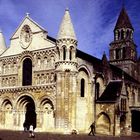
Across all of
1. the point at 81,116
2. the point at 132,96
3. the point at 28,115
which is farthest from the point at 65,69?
the point at 132,96

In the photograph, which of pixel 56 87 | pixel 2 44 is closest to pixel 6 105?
pixel 2 44

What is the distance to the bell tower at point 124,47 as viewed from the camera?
72.1 meters

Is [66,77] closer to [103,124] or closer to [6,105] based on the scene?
[103,124]

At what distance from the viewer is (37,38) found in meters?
45.1

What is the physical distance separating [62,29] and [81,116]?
11678 mm

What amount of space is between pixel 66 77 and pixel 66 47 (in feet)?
12.3

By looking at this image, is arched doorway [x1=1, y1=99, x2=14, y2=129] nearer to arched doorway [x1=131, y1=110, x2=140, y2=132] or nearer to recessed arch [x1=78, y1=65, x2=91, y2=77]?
recessed arch [x1=78, y1=65, x2=91, y2=77]

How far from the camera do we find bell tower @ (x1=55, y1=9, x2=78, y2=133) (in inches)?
1554

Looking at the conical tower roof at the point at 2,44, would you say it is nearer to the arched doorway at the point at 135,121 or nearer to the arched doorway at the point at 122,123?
the arched doorway at the point at 122,123

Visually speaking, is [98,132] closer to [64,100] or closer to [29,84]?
[64,100]

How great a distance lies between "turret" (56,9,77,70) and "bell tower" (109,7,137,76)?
32661 millimetres

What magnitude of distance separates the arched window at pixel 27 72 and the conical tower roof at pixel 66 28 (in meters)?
7.31

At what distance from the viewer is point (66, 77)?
132 ft

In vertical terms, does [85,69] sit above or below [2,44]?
below
